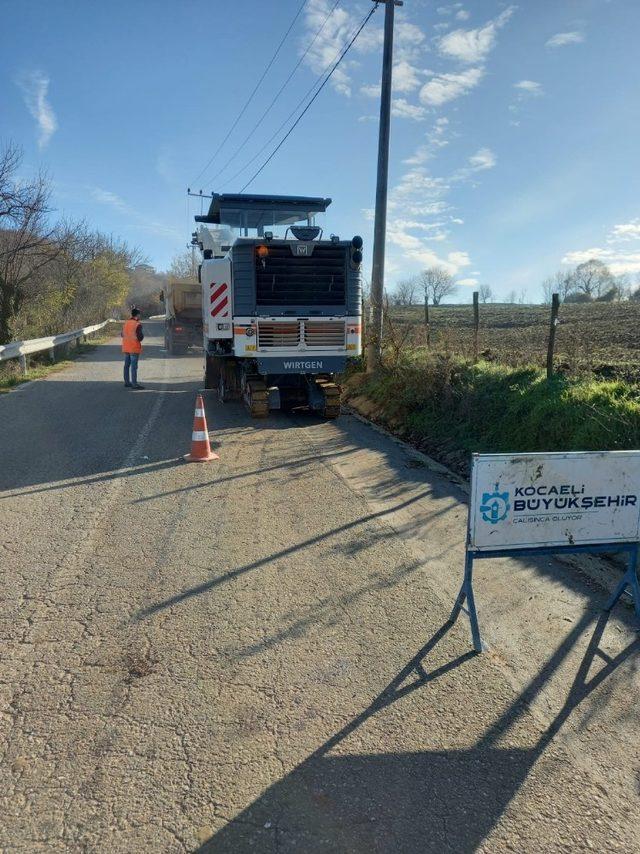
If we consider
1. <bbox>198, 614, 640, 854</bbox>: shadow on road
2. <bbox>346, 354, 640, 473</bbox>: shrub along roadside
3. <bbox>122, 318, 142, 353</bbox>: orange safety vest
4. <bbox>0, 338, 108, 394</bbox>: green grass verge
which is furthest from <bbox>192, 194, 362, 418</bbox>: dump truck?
<bbox>198, 614, 640, 854</bbox>: shadow on road

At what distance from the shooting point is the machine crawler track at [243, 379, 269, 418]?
33.4 ft

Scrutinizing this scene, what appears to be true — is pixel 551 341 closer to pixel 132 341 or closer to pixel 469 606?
pixel 469 606

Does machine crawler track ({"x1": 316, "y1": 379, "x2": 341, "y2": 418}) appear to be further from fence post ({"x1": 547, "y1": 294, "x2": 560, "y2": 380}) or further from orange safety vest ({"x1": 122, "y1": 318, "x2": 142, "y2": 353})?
orange safety vest ({"x1": 122, "y1": 318, "x2": 142, "y2": 353})

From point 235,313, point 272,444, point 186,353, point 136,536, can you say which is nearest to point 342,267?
point 235,313

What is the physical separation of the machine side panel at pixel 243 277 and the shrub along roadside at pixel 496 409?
121 inches

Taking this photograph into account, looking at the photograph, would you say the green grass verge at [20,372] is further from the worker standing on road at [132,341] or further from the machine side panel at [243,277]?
the machine side panel at [243,277]

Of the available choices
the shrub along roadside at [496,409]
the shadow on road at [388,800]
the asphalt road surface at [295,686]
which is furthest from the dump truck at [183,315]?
the shadow on road at [388,800]

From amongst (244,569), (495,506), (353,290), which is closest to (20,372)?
(353,290)

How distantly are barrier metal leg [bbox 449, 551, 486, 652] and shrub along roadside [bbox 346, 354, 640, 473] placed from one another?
3055mm

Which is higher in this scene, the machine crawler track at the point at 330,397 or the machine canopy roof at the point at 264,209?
the machine canopy roof at the point at 264,209

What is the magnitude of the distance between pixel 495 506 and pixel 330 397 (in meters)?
6.76

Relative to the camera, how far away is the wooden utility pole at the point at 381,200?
12367 millimetres

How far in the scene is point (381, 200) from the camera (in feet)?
41.5

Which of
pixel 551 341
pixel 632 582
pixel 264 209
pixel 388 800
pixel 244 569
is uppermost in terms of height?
pixel 264 209
